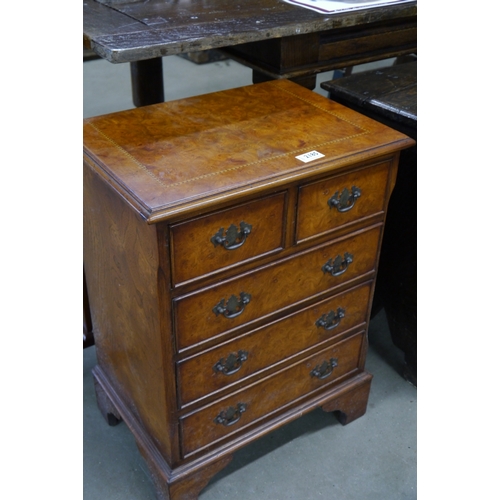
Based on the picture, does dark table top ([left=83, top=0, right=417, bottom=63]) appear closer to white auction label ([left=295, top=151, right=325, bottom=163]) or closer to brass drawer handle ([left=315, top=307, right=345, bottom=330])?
white auction label ([left=295, top=151, right=325, bottom=163])

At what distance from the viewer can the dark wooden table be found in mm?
1494

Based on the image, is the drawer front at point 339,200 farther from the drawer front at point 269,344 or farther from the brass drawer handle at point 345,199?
the drawer front at point 269,344

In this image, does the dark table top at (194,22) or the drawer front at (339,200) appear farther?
the dark table top at (194,22)

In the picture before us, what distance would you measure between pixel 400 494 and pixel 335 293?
24.4 inches

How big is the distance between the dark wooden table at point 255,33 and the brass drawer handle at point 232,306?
0.61m

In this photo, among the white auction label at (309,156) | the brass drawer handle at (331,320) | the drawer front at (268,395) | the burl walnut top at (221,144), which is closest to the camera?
the burl walnut top at (221,144)

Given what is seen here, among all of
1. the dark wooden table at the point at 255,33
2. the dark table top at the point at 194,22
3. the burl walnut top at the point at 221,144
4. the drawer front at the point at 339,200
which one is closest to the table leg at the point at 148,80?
the dark wooden table at the point at 255,33

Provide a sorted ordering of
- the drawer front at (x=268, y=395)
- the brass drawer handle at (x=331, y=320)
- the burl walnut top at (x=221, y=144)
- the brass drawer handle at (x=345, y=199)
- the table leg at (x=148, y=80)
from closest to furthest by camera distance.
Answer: the burl walnut top at (x=221, y=144) → the brass drawer handle at (x=345, y=199) → the drawer front at (x=268, y=395) → the brass drawer handle at (x=331, y=320) → the table leg at (x=148, y=80)

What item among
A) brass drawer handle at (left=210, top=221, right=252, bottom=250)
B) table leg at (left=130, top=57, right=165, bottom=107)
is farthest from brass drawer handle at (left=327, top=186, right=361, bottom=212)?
table leg at (left=130, top=57, right=165, bottom=107)

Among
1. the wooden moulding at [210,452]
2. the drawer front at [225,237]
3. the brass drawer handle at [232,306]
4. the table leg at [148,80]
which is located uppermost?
the table leg at [148,80]

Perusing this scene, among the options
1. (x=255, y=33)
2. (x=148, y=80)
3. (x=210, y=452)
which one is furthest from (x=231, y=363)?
(x=148, y=80)

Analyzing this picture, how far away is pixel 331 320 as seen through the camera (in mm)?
1648

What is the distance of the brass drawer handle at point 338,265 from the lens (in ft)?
4.99

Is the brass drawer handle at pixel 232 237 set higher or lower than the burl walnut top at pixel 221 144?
lower
